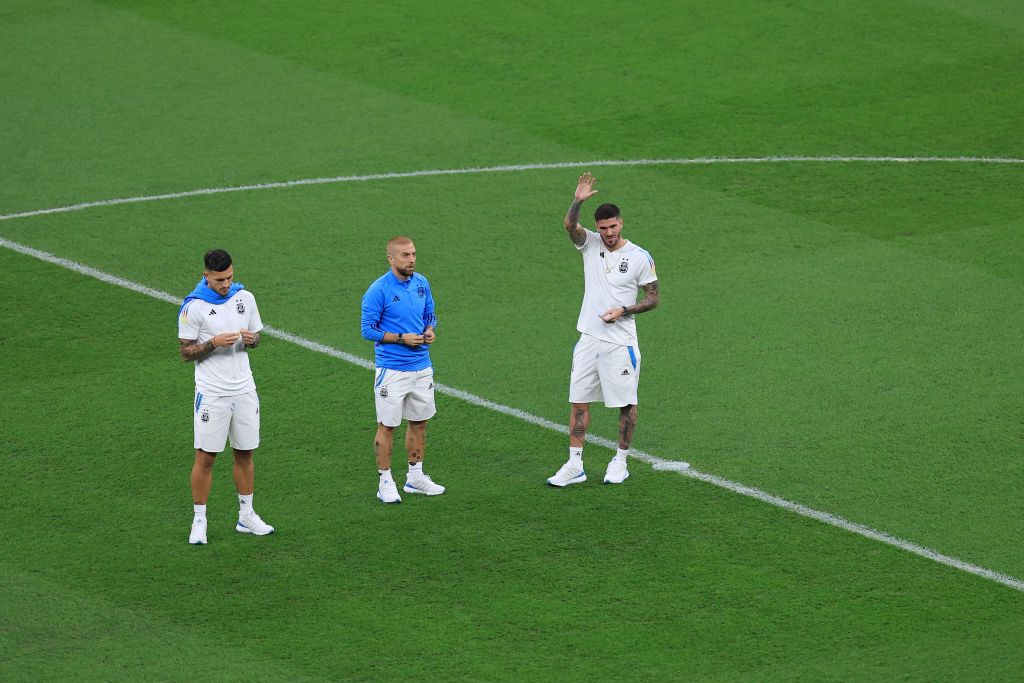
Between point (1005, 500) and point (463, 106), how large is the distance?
12233mm

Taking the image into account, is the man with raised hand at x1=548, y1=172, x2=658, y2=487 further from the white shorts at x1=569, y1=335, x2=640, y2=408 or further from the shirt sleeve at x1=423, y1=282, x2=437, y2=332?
the shirt sleeve at x1=423, y1=282, x2=437, y2=332

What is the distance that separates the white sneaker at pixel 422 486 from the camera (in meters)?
11.7

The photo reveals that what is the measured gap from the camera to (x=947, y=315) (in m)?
15.2

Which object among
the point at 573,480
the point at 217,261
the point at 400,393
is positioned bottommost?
the point at 573,480

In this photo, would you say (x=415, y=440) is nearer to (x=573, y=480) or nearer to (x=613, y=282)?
(x=573, y=480)

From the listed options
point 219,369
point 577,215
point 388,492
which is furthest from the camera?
point 577,215

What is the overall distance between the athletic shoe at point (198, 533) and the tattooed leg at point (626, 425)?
332cm

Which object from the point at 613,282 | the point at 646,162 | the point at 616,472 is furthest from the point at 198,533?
the point at 646,162

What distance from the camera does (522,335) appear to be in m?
14.8

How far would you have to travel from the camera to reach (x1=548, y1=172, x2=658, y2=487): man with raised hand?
1164cm

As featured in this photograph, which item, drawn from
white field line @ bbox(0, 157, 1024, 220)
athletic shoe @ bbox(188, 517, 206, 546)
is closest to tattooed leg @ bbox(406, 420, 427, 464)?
athletic shoe @ bbox(188, 517, 206, 546)

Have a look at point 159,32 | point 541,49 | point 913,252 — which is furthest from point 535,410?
point 159,32

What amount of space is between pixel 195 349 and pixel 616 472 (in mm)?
3505

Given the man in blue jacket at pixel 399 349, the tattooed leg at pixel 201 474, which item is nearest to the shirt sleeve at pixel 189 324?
the tattooed leg at pixel 201 474
